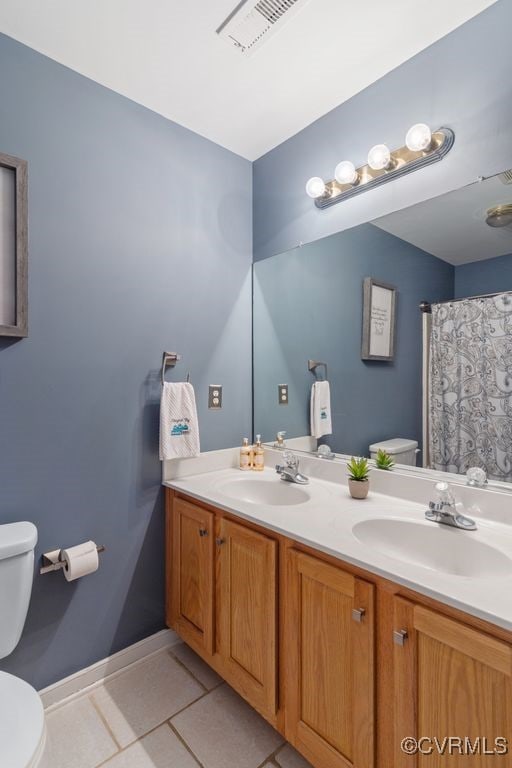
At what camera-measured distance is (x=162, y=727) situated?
1.38 meters

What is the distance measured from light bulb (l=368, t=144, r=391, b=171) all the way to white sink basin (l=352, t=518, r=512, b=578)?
1.33 m

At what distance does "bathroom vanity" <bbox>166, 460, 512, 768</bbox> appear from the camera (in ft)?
2.61

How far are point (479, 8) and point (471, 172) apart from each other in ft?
1.69

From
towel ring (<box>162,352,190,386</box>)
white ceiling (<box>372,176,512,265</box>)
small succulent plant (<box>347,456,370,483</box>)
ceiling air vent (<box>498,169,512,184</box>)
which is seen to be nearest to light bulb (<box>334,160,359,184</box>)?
white ceiling (<box>372,176,512,265</box>)

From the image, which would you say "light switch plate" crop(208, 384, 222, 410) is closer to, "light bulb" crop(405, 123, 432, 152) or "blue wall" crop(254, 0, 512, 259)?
"blue wall" crop(254, 0, 512, 259)

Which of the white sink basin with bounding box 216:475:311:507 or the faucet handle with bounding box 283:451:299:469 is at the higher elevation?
the faucet handle with bounding box 283:451:299:469

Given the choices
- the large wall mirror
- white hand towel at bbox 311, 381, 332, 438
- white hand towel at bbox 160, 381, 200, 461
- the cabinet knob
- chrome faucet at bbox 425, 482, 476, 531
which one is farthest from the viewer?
white hand towel at bbox 311, 381, 332, 438

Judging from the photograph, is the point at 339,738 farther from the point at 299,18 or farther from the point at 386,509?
the point at 299,18

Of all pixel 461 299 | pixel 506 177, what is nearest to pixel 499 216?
pixel 506 177

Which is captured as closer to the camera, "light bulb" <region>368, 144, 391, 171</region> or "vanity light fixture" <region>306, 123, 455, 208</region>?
"vanity light fixture" <region>306, 123, 455, 208</region>

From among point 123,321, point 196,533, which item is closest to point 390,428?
point 196,533

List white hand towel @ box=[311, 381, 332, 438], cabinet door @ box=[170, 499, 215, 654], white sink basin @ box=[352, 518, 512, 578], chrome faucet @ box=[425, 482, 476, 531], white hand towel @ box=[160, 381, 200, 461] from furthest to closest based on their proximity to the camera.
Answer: white hand towel @ box=[311, 381, 332, 438], white hand towel @ box=[160, 381, 200, 461], cabinet door @ box=[170, 499, 215, 654], chrome faucet @ box=[425, 482, 476, 531], white sink basin @ box=[352, 518, 512, 578]

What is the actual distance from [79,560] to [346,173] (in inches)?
73.8

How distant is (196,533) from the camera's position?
157 centimetres
